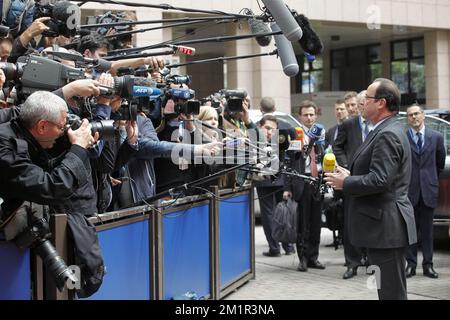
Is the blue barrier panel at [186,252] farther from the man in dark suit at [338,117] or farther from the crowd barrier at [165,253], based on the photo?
the man in dark suit at [338,117]

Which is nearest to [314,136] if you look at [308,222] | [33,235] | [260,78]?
[308,222]

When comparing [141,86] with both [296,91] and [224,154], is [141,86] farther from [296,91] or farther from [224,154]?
[296,91]

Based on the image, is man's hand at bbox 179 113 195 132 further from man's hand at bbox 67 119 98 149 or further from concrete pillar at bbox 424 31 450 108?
concrete pillar at bbox 424 31 450 108

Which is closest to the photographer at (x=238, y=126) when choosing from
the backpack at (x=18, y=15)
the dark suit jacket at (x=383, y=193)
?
the dark suit jacket at (x=383, y=193)

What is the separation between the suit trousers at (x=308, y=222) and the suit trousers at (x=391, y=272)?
3.98m

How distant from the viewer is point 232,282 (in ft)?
28.2

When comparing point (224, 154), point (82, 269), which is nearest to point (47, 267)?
point (82, 269)

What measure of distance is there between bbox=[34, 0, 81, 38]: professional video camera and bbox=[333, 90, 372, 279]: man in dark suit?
4.78 m

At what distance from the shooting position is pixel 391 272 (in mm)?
5891

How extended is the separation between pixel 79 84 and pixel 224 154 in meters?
2.77

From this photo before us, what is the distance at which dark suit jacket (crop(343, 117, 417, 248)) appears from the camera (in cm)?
587

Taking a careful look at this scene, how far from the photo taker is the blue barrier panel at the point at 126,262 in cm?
539

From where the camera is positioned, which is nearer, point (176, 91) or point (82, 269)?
point (82, 269)

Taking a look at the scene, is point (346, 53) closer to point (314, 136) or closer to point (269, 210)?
point (269, 210)
